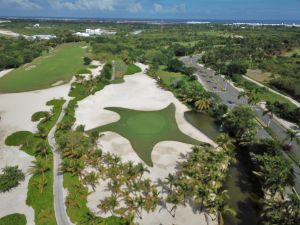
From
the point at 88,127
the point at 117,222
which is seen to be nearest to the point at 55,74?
the point at 88,127

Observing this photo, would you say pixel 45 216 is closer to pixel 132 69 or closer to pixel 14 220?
pixel 14 220

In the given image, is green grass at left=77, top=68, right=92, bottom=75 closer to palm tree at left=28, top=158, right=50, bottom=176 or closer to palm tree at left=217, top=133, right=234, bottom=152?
palm tree at left=28, top=158, right=50, bottom=176

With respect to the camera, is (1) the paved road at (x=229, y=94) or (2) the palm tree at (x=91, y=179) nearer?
(2) the palm tree at (x=91, y=179)

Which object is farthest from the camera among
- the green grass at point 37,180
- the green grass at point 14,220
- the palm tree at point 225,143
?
the palm tree at point 225,143

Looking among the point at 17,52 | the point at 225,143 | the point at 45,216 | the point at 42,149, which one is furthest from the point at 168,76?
the point at 17,52

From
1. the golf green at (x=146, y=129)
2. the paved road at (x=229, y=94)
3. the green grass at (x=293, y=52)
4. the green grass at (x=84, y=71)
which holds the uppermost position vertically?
the green grass at (x=293, y=52)

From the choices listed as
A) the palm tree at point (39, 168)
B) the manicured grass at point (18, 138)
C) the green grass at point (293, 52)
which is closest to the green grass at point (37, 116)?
the manicured grass at point (18, 138)

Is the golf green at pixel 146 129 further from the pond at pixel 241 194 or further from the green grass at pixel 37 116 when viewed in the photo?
the green grass at pixel 37 116
